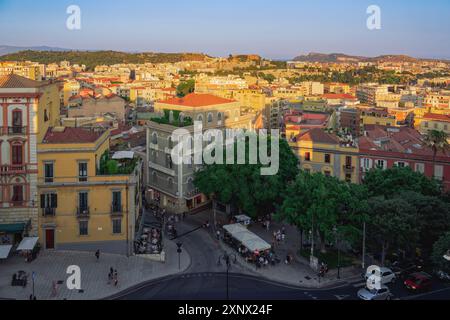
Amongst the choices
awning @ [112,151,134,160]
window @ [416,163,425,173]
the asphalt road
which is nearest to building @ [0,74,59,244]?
→ awning @ [112,151,134,160]

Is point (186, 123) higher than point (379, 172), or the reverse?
point (186, 123)

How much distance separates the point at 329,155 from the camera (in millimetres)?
36188

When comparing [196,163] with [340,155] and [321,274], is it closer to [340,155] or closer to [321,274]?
[340,155]

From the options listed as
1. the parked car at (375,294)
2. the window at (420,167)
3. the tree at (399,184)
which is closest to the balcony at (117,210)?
the parked car at (375,294)

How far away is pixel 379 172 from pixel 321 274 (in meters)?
8.69

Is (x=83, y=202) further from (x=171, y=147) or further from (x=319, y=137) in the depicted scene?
(x=319, y=137)

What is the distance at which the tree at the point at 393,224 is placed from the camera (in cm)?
2327

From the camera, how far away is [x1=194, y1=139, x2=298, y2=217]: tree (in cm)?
3028

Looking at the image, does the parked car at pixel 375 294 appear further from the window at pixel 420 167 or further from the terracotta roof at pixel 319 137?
the terracotta roof at pixel 319 137

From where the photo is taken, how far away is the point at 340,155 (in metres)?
36.1

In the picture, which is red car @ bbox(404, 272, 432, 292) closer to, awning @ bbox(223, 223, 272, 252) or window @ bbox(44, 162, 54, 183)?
awning @ bbox(223, 223, 272, 252)

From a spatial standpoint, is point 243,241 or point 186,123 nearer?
point 243,241

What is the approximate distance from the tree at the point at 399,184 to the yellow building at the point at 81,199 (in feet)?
44.0
